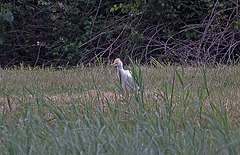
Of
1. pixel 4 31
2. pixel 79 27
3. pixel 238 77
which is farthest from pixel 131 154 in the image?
pixel 4 31

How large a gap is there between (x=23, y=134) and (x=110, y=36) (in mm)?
5646

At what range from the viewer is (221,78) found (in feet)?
13.5

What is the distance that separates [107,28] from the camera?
738 cm

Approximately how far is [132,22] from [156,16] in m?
0.52

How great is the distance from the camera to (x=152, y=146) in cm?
154

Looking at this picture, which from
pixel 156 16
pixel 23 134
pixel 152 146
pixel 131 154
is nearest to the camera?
pixel 131 154

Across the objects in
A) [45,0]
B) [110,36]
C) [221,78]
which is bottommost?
[221,78]

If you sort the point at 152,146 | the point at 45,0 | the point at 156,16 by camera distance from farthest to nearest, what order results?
the point at 45,0
the point at 156,16
the point at 152,146

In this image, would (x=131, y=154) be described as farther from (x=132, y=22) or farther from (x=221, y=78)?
(x=132, y=22)

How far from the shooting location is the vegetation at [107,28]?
6.72 meters

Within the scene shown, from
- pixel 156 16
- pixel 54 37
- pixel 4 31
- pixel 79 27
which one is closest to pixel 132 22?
pixel 156 16

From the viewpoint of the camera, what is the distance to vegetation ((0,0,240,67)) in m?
6.72

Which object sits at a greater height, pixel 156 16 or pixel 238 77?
pixel 156 16

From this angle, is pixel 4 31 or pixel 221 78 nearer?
pixel 221 78
